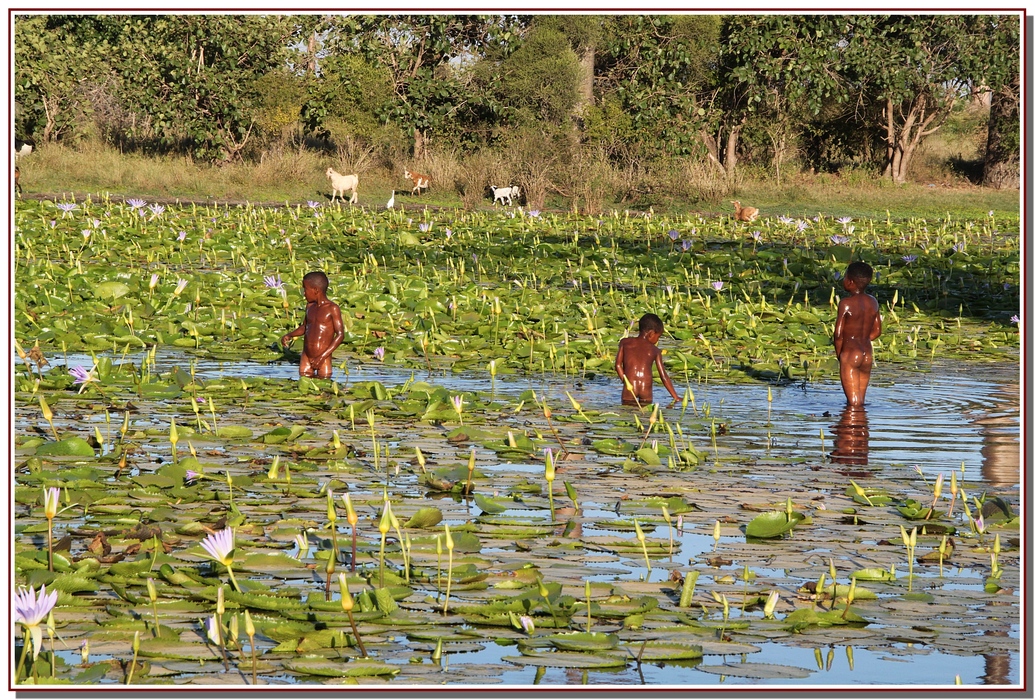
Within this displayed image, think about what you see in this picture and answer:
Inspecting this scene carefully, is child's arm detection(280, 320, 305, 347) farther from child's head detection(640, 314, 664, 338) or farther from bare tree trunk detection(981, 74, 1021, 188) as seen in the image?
bare tree trunk detection(981, 74, 1021, 188)

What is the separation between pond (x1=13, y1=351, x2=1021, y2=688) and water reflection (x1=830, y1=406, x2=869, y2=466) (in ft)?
0.10

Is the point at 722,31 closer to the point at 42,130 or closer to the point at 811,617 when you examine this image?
the point at 42,130

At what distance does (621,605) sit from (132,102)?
30.6 metres

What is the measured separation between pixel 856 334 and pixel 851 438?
141 centimetres

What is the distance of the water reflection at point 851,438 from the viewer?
24.0ft

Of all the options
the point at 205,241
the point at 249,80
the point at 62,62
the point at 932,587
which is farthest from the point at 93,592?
the point at 62,62

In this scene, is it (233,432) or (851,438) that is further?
(851,438)

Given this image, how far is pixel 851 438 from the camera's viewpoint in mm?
7961

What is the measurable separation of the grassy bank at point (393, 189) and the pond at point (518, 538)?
19.7 meters

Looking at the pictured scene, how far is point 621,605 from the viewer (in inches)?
176

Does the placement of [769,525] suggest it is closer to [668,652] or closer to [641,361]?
[668,652]

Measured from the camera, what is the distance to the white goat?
27734 millimetres

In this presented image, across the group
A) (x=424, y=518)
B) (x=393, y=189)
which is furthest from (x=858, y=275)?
(x=393, y=189)

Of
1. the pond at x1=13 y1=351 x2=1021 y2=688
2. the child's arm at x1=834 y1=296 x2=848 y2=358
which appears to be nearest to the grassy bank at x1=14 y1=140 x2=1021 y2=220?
the child's arm at x1=834 y1=296 x2=848 y2=358
